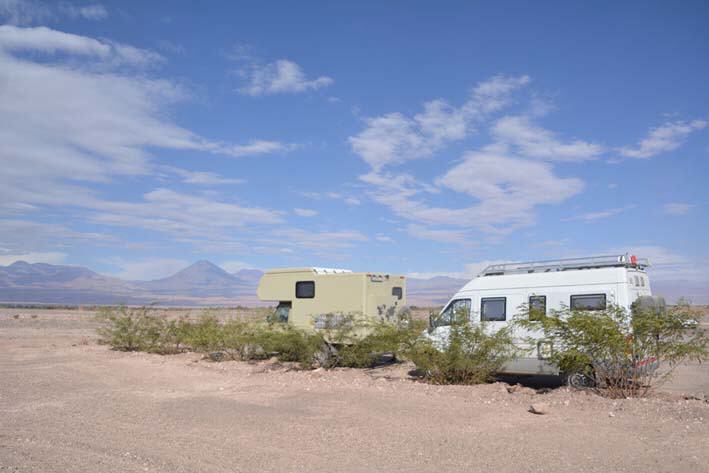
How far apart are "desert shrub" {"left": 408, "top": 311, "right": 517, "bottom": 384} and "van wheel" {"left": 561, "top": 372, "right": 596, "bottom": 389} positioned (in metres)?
1.15

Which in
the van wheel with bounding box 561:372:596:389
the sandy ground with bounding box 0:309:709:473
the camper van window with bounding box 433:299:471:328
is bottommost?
the sandy ground with bounding box 0:309:709:473

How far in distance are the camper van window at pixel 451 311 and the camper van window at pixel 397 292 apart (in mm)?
3330

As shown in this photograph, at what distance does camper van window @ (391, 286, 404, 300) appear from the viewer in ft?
54.5

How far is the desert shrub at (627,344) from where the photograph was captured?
397 inches

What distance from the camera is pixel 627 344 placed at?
10164 mm

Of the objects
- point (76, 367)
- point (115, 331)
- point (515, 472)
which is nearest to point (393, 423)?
point (515, 472)

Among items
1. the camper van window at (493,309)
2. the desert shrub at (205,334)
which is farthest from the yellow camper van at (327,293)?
the camper van window at (493,309)

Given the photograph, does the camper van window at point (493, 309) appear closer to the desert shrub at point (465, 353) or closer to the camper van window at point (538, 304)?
the desert shrub at point (465, 353)

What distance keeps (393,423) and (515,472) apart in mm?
2683

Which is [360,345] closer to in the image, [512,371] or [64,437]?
[512,371]

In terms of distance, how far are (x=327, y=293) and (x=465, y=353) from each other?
496 cm

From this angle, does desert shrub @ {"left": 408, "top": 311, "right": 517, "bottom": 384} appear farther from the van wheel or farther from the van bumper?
the van wheel

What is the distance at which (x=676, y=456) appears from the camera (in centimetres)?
686

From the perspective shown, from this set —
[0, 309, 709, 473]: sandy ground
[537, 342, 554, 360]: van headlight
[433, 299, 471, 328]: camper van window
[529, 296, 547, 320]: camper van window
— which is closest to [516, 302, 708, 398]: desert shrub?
[537, 342, 554, 360]: van headlight
